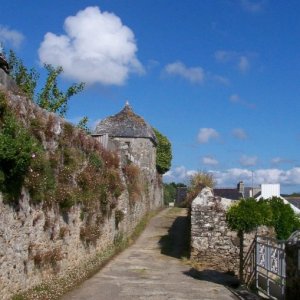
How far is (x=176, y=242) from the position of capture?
2197 centimetres

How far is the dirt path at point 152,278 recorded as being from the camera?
11995 mm

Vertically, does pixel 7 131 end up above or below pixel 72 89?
below

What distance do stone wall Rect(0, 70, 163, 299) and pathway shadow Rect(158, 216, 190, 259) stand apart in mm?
4762

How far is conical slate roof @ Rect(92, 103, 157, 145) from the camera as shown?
3684cm

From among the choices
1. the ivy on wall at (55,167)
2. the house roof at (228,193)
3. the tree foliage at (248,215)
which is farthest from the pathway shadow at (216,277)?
the house roof at (228,193)

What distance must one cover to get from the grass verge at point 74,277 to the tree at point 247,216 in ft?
14.9

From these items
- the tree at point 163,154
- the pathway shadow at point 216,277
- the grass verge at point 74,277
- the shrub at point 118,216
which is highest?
the tree at point 163,154

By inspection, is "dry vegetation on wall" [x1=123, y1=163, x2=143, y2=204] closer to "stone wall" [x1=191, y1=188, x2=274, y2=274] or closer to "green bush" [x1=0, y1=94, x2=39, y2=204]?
"stone wall" [x1=191, y1=188, x2=274, y2=274]

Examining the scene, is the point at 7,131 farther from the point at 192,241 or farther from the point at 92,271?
the point at 192,241

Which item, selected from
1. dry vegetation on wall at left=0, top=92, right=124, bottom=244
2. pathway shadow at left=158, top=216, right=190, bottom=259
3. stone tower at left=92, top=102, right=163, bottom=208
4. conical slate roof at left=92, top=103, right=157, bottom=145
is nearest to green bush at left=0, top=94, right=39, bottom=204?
dry vegetation on wall at left=0, top=92, right=124, bottom=244

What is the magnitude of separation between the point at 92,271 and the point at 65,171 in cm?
396

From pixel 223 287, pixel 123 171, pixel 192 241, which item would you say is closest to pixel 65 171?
pixel 223 287

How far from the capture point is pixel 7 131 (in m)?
8.72

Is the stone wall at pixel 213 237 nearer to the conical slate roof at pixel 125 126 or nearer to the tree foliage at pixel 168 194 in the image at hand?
the conical slate roof at pixel 125 126
